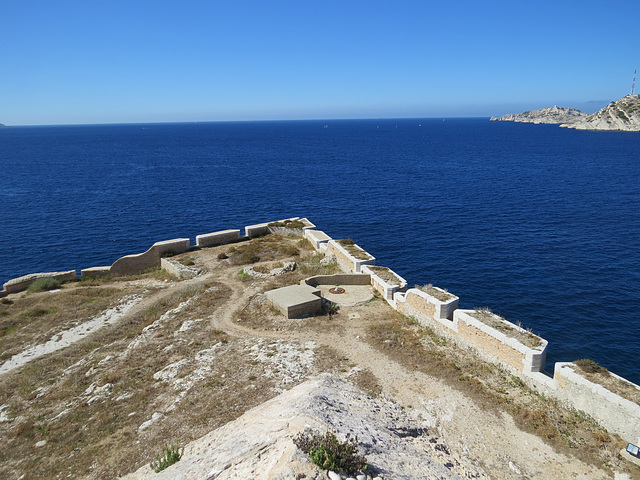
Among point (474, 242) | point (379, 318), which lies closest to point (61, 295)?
point (379, 318)

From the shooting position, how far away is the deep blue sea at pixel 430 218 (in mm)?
31062

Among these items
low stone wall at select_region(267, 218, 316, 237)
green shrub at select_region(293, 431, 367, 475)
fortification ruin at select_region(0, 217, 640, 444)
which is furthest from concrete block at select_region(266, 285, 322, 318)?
low stone wall at select_region(267, 218, 316, 237)

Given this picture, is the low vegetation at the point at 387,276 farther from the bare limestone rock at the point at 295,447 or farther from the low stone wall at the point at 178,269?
the low stone wall at the point at 178,269

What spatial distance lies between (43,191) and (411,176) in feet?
217

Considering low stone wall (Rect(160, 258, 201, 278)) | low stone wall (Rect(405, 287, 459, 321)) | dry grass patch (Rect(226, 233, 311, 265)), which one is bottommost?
low stone wall (Rect(160, 258, 201, 278))

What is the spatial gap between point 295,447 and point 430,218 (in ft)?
154

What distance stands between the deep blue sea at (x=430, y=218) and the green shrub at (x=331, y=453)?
59.9 feet

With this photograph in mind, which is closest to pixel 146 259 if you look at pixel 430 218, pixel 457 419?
pixel 457 419

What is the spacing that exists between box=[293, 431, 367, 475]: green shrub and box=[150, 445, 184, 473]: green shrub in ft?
13.4

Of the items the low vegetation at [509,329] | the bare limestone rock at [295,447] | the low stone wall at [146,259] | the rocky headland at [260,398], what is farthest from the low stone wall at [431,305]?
the low stone wall at [146,259]

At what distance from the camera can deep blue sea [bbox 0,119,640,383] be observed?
102ft

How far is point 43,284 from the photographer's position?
29.8 meters

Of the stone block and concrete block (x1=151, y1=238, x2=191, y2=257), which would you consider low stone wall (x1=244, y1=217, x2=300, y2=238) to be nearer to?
concrete block (x1=151, y1=238, x2=191, y2=257)

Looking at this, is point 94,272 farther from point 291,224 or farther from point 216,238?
point 291,224
